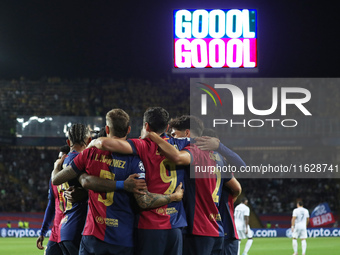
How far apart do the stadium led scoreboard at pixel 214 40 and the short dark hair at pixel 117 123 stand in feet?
70.7

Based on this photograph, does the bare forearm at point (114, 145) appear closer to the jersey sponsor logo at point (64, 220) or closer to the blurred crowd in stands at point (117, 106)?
the jersey sponsor logo at point (64, 220)

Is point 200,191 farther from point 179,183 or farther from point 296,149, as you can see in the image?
point 296,149

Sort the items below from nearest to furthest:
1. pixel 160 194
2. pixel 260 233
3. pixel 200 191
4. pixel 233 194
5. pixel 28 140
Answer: pixel 160 194 → pixel 200 191 → pixel 233 194 → pixel 260 233 → pixel 28 140

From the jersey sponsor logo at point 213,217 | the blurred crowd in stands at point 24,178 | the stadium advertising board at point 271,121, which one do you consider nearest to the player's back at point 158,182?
the jersey sponsor logo at point 213,217

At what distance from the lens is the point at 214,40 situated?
26.1 meters

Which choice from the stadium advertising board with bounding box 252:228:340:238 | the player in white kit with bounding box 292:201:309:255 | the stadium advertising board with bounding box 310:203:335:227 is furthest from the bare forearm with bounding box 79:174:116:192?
the stadium advertising board with bounding box 310:203:335:227

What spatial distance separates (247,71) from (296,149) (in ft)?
33.2

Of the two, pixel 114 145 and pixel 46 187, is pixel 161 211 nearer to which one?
pixel 114 145

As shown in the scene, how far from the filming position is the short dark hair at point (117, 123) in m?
4.51

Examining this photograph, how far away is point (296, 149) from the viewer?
34000 mm

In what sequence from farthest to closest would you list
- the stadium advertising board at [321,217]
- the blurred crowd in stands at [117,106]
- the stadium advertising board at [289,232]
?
the blurred crowd in stands at [117,106] < the stadium advertising board at [321,217] < the stadium advertising board at [289,232]

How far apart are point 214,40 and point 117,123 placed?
2220cm

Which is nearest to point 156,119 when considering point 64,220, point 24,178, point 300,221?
point 64,220

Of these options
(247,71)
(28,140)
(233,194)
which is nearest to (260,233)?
(247,71)
